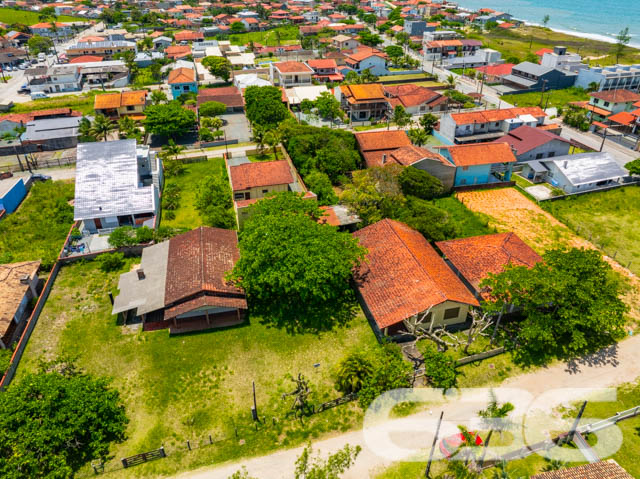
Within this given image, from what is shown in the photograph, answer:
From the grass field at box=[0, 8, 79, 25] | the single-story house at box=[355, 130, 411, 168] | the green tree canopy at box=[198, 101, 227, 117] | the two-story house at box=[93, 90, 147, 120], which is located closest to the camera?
the single-story house at box=[355, 130, 411, 168]

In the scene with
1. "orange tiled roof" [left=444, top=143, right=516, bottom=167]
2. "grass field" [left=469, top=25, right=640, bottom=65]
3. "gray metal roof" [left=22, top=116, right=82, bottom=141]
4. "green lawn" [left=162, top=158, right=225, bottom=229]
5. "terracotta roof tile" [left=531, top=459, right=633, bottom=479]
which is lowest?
"terracotta roof tile" [left=531, top=459, right=633, bottom=479]

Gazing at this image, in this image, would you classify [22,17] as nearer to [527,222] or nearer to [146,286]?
[146,286]

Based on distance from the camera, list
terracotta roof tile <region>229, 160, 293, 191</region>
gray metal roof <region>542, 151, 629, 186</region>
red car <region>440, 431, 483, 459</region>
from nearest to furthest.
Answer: red car <region>440, 431, 483, 459</region> < terracotta roof tile <region>229, 160, 293, 191</region> < gray metal roof <region>542, 151, 629, 186</region>

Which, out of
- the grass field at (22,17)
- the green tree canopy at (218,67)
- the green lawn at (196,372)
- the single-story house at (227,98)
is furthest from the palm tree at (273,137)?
the grass field at (22,17)

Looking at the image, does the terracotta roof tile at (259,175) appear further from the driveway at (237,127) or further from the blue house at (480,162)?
the blue house at (480,162)

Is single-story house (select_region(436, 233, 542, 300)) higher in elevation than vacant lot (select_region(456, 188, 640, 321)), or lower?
higher

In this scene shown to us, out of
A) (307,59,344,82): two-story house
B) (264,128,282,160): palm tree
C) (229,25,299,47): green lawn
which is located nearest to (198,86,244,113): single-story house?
(307,59,344,82): two-story house

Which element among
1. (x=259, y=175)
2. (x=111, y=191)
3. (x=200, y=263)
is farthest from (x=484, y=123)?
(x=111, y=191)

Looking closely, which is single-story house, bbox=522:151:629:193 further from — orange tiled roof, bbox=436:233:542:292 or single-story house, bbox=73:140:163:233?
single-story house, bbox=73:140:163:233

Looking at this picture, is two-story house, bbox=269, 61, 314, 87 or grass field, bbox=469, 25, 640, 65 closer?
two-story house, bbox=269, 61, 314, 87
